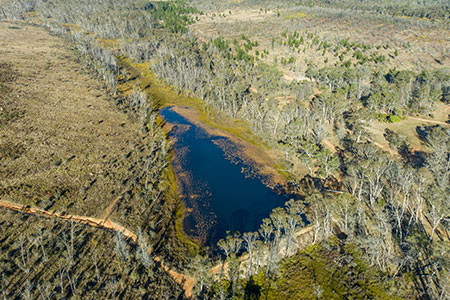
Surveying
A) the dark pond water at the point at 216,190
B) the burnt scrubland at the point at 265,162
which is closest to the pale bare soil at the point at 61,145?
the burnt scrubland at the point at 265,162

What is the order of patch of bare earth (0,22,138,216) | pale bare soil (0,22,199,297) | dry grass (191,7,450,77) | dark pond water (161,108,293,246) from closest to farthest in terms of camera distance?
pale bare soil (0,22,199,297) < dark pond water (161,108,293,246) < patch of bare earth (0,22,138,216) < dry grass (191,7,450,77)

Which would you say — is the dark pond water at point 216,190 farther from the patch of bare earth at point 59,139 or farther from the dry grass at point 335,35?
the dry grass at point 335,35

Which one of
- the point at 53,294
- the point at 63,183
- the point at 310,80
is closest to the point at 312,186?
the point at 53,294

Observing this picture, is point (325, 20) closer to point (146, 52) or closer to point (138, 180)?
point (146, 52)

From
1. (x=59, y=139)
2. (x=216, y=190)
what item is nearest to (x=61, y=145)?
(x=59, y=139)

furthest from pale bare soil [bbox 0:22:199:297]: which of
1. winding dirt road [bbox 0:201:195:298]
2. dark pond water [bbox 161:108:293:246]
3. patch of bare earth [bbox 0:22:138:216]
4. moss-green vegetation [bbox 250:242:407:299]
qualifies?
dark pond water [bbox 161:108:293:246]

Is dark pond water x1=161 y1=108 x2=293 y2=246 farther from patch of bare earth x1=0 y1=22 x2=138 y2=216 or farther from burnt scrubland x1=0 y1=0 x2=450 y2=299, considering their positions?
patch of bare earth x1=0 y1=22 x2=138 y2=216
